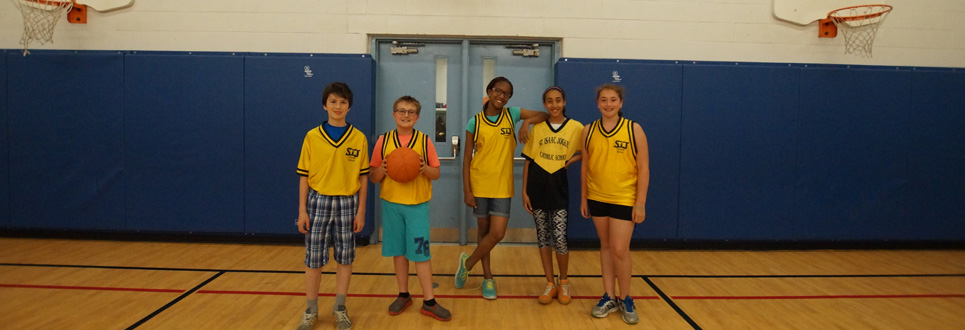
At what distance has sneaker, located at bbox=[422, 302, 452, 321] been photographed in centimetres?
259

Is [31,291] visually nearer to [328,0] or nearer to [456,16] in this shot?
[328,0]

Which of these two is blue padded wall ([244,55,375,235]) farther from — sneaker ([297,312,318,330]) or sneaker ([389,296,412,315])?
sneaker ([297,312,318,330])

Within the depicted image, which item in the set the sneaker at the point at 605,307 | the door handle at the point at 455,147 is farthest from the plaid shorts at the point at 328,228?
the door handle at the point at 455,147

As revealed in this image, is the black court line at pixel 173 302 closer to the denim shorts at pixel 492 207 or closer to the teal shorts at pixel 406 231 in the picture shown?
the teal shorts at pixel 406 231

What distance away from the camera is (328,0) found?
14.4ft

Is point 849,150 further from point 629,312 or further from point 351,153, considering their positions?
point 351,153

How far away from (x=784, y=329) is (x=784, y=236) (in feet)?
7.27

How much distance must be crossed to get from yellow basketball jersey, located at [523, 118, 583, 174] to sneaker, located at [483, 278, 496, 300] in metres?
0.84

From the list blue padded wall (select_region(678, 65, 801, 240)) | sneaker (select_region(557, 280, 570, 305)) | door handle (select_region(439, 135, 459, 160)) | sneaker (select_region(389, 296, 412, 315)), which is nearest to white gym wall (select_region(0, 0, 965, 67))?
blue padded wall (select_region(678, 65, 801, 240))

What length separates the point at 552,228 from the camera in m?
2.90

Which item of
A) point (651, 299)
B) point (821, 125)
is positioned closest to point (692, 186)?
point (821, 125)

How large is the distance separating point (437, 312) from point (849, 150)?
13.8ft

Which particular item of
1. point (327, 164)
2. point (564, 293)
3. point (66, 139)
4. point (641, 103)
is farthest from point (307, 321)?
point (66, 139)

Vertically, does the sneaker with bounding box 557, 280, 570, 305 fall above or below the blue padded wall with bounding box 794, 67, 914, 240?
below
